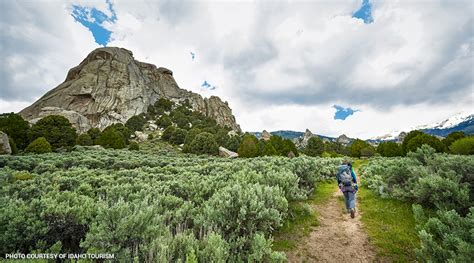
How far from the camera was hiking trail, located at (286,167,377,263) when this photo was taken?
554 cm

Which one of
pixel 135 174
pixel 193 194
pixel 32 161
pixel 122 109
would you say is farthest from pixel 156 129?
pixel 193 194

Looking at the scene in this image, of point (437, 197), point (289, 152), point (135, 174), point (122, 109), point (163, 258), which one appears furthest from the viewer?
point (122, 109)

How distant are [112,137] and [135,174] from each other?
35833mm

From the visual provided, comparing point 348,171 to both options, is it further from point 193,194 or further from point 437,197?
point 193,194

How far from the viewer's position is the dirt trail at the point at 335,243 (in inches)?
218

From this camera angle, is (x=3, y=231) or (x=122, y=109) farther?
(x=122, y=109)

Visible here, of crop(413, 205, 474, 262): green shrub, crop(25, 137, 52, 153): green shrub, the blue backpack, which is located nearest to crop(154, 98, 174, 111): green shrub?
crop(25, 137, 52, 153): green shrub

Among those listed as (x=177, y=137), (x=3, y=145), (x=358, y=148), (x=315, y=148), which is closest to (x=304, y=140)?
(x=315, y=148)

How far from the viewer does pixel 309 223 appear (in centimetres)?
741

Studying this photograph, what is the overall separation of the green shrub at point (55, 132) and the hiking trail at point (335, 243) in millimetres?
44171

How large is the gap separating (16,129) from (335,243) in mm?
49662

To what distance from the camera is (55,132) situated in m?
36.8

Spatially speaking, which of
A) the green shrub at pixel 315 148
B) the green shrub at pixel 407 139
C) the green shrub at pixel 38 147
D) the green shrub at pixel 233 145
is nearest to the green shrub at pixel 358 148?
the green shrub at pixel 315 148

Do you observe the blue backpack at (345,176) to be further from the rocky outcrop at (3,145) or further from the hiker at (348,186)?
the rocky outcrop at (3,145)
